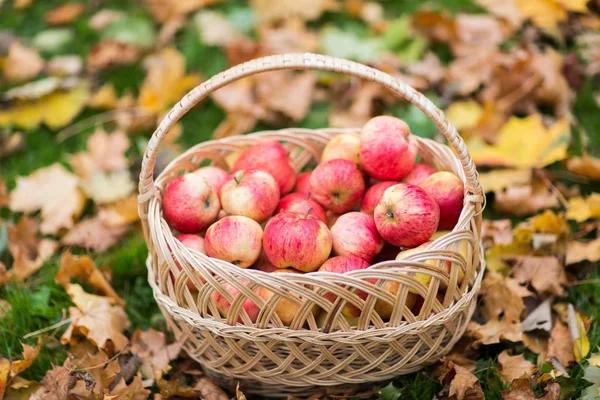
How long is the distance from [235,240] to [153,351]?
1.55ft

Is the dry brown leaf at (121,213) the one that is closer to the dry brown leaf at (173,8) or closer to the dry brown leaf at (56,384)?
the dry brown leaf at (56,384)

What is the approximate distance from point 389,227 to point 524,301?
23.2 inches

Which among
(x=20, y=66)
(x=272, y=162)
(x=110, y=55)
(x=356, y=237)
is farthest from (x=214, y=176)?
(x=20, y=66)

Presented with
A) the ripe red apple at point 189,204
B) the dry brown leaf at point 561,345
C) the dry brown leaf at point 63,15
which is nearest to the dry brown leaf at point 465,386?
the dry brown leaf at point 561,345

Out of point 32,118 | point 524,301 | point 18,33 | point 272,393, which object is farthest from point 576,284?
point 18,33

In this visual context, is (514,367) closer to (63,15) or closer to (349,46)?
(349,46)

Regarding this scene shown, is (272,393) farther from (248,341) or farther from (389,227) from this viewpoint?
(389,227)

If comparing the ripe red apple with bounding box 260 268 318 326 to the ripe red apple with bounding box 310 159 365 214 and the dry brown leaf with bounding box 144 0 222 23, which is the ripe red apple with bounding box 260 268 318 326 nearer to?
the ripe red apple with bounding box 310 159 365 214

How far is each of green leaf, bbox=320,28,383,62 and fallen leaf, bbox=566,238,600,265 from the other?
1481mm

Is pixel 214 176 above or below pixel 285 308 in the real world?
above

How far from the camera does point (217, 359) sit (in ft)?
5.24

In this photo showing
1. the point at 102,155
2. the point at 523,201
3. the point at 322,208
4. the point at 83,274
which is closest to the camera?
the point at 322,208

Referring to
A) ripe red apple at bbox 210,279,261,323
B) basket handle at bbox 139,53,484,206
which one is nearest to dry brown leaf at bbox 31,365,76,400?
ripe red apple at bbox 210,279,261,323

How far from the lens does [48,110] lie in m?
2.90
